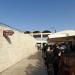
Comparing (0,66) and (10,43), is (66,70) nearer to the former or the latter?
(0,66)

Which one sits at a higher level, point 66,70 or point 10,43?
point 10,43

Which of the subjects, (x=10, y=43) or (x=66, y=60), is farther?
(x=10, y=43)

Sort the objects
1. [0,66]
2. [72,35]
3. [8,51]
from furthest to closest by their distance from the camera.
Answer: [8,51]
[0,66]
[72,35]

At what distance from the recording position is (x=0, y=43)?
14.6 meters

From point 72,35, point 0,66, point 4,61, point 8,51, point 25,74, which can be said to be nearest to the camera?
point 72,35

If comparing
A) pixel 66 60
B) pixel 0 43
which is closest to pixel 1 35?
pixel 0 43

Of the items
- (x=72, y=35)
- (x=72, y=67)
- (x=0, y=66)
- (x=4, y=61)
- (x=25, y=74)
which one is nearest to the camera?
(x=72, y=67)

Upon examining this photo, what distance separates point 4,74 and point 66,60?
6127mm

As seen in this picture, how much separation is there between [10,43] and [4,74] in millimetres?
4874

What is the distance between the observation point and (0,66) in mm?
14211

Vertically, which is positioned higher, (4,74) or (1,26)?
(1,26)

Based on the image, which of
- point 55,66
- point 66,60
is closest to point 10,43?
point 55,66

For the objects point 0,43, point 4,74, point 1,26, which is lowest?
point 4,74

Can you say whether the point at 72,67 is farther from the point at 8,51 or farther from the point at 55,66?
the point at 8,51
